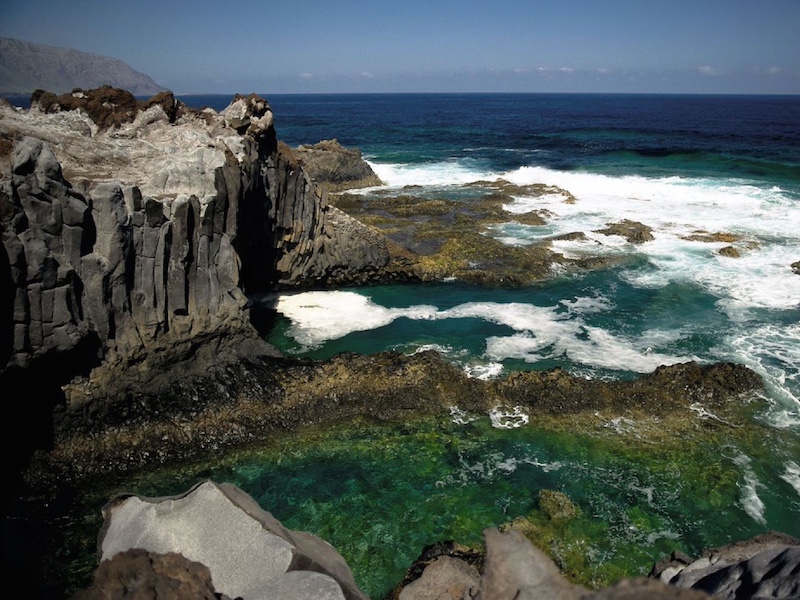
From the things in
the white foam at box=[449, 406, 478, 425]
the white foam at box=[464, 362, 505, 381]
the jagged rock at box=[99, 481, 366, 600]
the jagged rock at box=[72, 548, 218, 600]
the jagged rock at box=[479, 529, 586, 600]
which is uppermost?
the jagged rock at box=[479, 529, 586, 600]

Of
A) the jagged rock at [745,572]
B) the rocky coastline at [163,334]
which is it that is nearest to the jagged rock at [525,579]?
the jagged rock at [745,572]

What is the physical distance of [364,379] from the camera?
721 inches

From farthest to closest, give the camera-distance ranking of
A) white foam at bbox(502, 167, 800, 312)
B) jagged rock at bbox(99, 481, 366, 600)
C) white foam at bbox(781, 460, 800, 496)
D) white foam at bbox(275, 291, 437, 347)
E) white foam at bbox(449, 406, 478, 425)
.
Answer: white foam at bbox(502, 167, 800, 312)
white foam at bbox(275, 291, 437, 347)
white foam at bbox(449, 406, 478, 425)
white foam at bbox(781, 460, 800, 496)
jagged rock at bbox(99, 481, 366, 600)

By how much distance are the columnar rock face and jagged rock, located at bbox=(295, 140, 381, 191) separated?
25.3 meters

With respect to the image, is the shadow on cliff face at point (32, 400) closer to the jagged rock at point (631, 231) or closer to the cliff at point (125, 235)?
the cliff at point (125, 235)

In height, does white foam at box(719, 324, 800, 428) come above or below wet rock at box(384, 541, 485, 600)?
above

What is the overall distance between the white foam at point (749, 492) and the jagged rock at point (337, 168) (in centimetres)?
3919

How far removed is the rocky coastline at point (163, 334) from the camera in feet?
46.6

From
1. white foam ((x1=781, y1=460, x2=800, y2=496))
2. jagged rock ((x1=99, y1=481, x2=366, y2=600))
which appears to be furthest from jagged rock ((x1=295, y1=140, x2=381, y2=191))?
jagged rock ((x1=99, y1=481, x2=366, y2=600))

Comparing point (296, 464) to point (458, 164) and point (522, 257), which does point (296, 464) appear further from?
point (458, 164)

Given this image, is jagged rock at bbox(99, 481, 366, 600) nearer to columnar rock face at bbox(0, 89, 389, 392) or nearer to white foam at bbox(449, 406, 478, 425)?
columnar rock face at bbox(0, 89, 389, 392)

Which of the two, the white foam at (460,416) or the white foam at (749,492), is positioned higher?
the white foam at (460,416)

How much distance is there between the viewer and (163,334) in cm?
1664

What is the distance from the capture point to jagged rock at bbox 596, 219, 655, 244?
34.7 m
